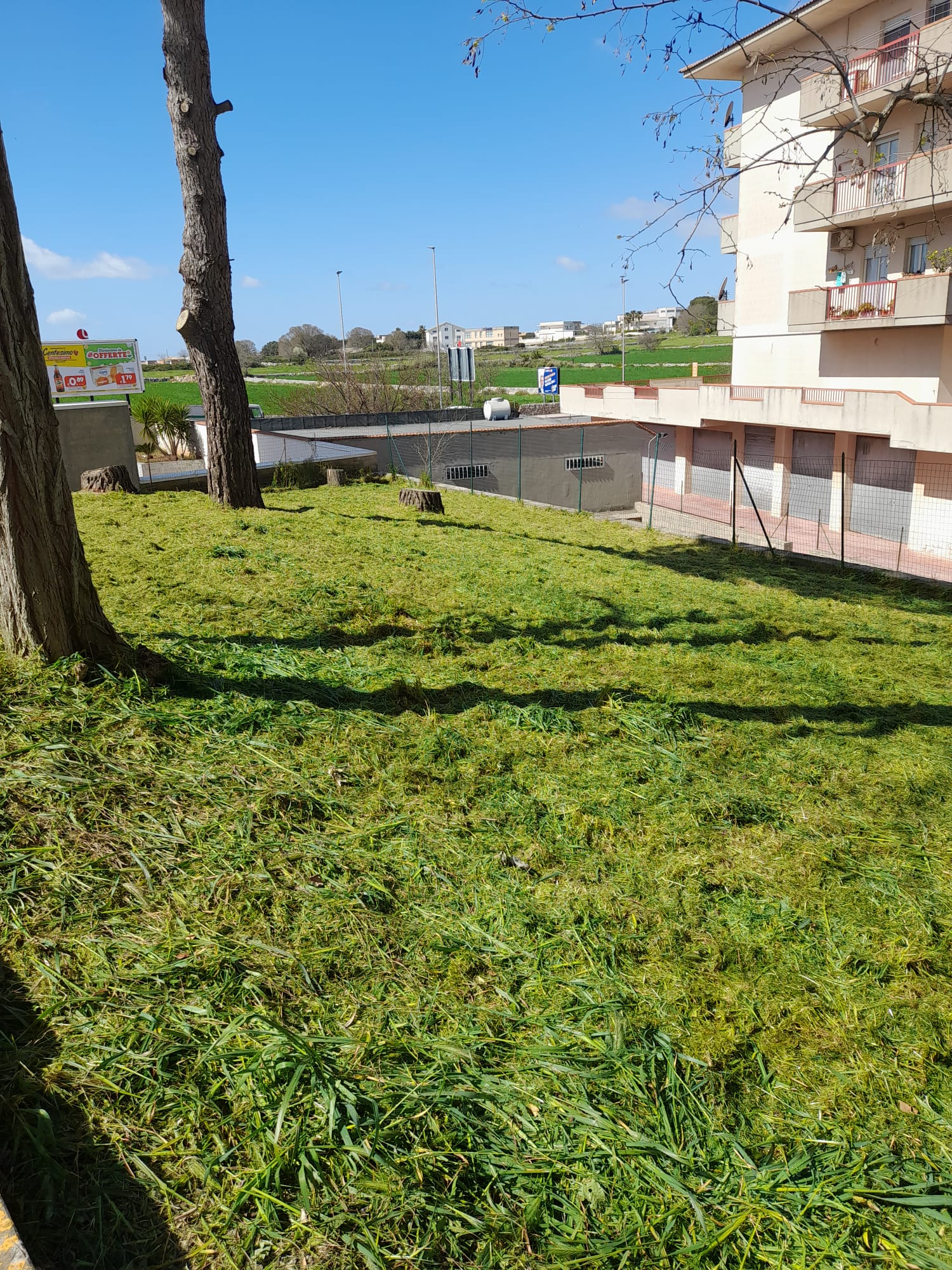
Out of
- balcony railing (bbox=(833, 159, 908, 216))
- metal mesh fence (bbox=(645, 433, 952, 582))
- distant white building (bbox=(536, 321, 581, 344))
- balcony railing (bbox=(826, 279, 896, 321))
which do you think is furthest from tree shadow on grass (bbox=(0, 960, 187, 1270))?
distant white building (bbox=(536, 321, 581, 344))

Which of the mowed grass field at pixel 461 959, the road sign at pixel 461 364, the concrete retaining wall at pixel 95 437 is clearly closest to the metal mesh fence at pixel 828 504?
the concrete retaining wall at pixel 95 437

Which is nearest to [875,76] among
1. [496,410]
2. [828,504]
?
[828,504]

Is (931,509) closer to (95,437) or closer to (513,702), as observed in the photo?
(95,437)

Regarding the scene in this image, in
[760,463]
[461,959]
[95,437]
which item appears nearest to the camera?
[461,959]

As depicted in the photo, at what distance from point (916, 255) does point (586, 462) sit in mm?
11508

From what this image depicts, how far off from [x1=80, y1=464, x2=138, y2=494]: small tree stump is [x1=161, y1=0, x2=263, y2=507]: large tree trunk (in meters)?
2.18

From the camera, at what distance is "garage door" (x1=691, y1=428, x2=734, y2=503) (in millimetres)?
29547

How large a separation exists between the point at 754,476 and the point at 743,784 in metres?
25.4

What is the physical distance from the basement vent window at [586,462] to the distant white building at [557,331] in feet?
404

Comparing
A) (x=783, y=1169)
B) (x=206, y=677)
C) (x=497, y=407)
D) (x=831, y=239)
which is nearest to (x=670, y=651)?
(x=206, y=677)

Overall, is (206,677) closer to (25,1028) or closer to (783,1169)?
(25,1028)

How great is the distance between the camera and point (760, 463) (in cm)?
2806

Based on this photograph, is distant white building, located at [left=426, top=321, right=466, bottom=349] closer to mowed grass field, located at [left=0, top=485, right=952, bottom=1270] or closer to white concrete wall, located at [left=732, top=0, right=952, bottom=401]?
white concrete wall, located at [left=732, top=0, right=952, bottom=401]

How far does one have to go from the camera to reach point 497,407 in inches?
1463
